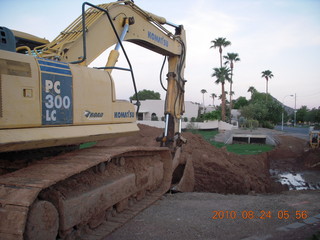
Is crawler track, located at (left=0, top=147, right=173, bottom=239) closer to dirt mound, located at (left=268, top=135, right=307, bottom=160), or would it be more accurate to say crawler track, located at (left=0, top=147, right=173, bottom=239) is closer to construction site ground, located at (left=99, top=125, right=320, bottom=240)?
construction site ground, located at (left=99, top=125, right=320, bottom=240)

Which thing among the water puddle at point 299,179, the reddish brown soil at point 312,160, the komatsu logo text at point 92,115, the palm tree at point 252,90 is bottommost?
the water puddle at point 299,179

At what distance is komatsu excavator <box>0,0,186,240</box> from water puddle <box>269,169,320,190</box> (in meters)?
7.62

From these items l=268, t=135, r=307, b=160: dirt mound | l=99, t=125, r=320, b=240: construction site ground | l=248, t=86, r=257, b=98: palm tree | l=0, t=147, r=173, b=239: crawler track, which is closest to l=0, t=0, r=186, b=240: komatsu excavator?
l=0, t=147, r=173, b=239: crawler track

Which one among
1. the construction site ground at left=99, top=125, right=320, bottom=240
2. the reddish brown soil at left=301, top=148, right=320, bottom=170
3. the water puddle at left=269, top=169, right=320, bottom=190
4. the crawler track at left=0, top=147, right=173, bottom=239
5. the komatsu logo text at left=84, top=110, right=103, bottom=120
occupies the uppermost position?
the komatsu logo text at left=84, top=110, right=103, bottom=120

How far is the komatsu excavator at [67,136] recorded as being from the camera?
2910 mm

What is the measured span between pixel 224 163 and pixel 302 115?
8340cm

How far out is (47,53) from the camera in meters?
4.09

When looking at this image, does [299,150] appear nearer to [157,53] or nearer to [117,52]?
[157,53]

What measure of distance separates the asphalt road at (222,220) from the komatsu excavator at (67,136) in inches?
11.6

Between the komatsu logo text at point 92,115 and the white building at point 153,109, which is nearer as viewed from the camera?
the komatsu logo text at point 92,115

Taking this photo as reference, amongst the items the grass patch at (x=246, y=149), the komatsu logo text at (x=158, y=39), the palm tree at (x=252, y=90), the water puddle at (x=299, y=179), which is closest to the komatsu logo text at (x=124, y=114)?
the komatsu logo text at (x=158, y=39)

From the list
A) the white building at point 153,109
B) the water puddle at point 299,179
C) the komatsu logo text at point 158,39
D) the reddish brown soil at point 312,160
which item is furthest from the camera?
the white building at point 153,109

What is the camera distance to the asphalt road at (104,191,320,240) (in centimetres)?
428

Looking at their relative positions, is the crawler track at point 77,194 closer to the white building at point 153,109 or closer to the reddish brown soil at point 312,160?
the reddish brown soil at point 312,160
